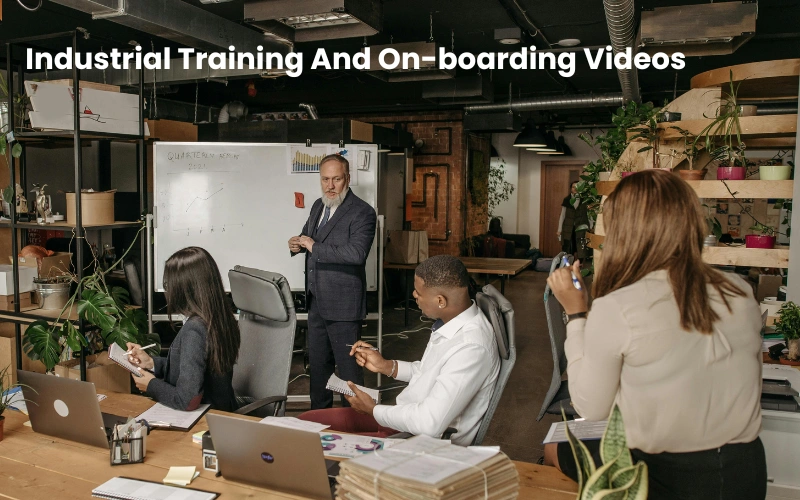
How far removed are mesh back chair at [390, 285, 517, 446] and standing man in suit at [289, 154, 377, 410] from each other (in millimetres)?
1664

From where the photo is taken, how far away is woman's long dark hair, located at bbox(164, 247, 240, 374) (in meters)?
2.43

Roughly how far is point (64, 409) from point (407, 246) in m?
6.29

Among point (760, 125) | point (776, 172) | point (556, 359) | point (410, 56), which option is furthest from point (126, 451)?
point (410, 56)

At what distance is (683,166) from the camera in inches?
175

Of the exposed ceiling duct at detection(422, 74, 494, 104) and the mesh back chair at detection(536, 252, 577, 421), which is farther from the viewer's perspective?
the exposed ceiling duct at detection(422, 74, 494, 104)

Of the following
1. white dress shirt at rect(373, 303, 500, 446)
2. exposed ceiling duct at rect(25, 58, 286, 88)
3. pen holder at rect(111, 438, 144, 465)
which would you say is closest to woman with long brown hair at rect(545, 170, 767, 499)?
white dress shirt at rect(373, 303, 500, 446)

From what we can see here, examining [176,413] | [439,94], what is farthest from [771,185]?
[439,94]

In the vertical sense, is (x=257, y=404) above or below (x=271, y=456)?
below

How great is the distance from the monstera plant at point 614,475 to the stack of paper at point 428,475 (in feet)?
0.55

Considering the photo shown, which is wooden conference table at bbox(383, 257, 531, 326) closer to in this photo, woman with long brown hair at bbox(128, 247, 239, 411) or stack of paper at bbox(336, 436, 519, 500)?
woman with long brown hair at bbox(128, 247, 239, 411)

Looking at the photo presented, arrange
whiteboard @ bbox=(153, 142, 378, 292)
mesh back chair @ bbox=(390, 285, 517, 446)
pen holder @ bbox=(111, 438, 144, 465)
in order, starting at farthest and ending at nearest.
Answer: whiteboard @ bbox=(153, 142, 378, 292) → mesh back chair @ bbox=(390, 285, 517, 446) → pen holder @ bbox=(111, 438, 144, 465)

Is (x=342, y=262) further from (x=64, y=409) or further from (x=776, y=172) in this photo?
(x=776, y=172)

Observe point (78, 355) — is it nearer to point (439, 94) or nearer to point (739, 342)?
point (739, 342)

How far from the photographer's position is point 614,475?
4.16ft
